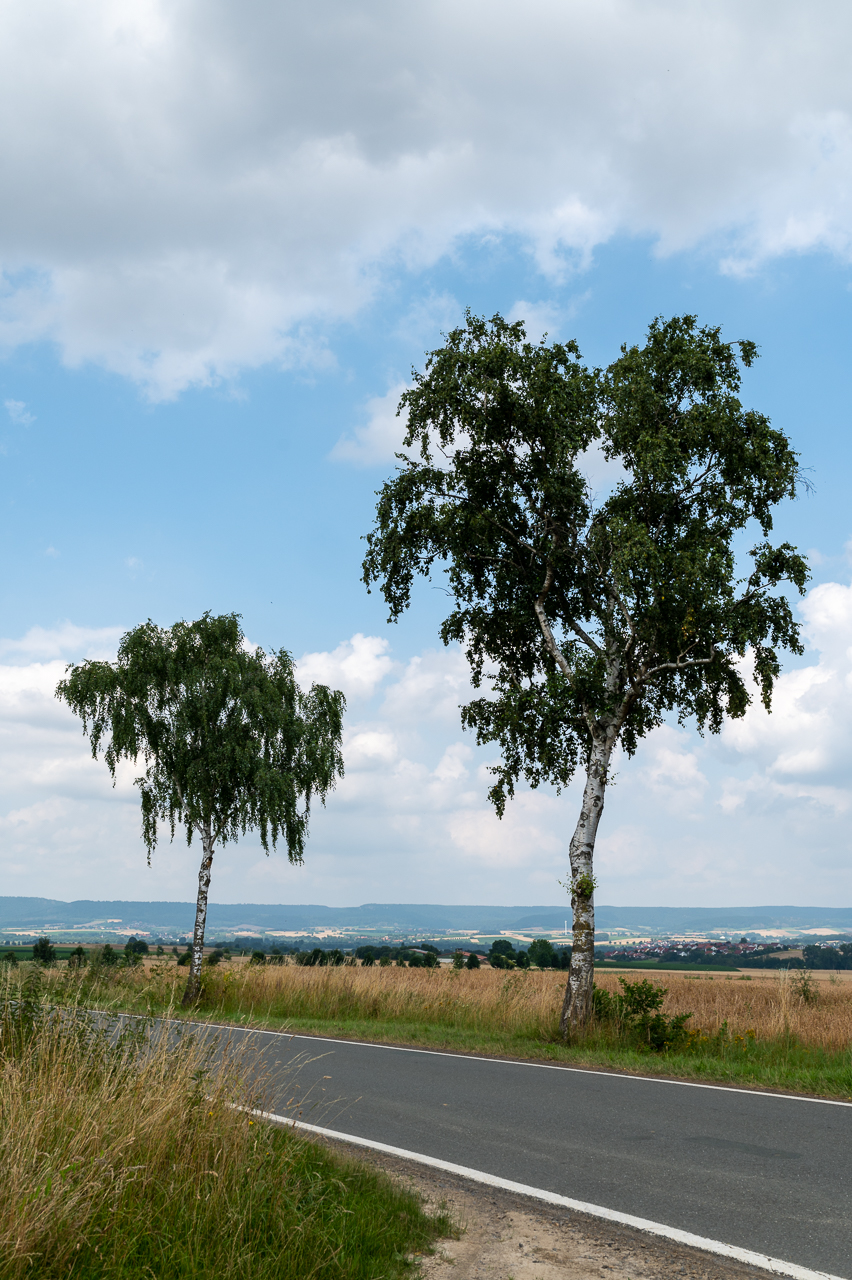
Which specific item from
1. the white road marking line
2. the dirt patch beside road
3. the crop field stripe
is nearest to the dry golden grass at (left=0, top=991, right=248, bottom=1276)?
the white road marking line

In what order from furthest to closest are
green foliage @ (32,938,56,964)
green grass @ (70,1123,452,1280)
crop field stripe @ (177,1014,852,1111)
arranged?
1. green foliage @ (32,938,56,964)
2. crop field stripe @ (177,1014,852,1111)
3. green grass @ (70,1123,452,1280)

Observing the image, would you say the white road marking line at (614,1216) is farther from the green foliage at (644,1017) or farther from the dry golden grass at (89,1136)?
the green foliage at (644,1017)

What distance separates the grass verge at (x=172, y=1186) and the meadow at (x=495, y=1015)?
2.23 feet

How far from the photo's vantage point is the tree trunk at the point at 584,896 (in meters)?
15.8

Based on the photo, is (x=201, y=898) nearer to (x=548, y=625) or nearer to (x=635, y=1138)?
(x=548, y=625)

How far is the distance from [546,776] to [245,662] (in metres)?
13.6

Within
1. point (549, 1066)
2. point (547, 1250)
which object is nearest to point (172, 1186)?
point (547, 1250)

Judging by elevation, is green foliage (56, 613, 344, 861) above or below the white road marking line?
above

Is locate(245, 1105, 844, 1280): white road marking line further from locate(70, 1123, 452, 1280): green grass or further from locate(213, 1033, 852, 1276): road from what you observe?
locate(70, 1123, 452, 1280): green grass

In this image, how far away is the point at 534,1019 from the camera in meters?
17.0

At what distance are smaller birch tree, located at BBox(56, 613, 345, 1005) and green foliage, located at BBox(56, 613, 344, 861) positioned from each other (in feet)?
0.10

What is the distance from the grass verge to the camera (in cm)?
441

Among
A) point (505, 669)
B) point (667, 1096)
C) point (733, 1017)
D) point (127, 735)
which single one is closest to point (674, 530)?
point (505, 669)

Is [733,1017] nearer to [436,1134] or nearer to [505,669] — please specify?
[505,669]
